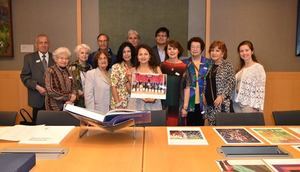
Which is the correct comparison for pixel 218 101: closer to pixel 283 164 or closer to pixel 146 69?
pixel 146 69

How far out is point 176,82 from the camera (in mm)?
3711

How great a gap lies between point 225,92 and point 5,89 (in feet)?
11.3

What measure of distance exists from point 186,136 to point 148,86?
3.74ft

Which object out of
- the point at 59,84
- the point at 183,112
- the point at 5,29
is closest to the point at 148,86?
the point at 183,112

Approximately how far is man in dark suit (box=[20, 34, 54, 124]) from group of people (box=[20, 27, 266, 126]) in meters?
0.66

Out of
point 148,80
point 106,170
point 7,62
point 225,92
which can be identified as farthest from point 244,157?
point 7,62

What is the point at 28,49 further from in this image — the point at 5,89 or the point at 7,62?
the point at 5,89

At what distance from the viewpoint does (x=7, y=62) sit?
5148 mm

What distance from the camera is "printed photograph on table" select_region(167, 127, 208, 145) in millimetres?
2150

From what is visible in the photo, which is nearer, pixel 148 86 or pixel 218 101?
pixel 148 86

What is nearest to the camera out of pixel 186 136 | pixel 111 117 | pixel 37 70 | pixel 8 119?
pixel 111 117

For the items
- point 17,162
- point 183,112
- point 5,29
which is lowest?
point 183,112

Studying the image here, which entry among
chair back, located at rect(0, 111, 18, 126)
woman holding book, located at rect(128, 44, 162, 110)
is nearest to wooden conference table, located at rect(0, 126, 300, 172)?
chair back, located at rect(0, 111, 18, 126)

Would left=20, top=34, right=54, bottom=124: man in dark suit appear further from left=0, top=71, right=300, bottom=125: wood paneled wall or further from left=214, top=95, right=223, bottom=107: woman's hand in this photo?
left=214, top=95, right=223, bottom=107: woman's hand
